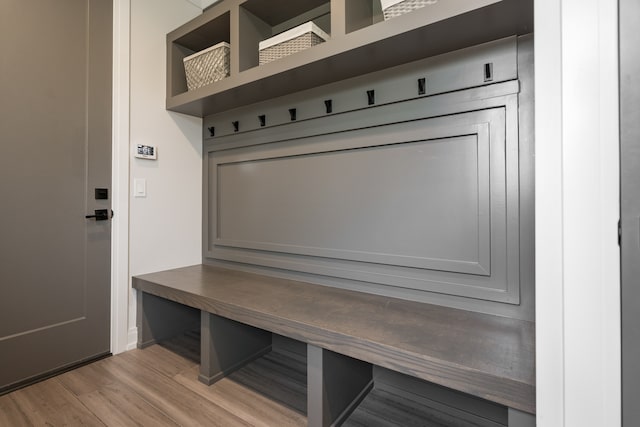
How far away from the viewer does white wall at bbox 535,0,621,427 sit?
66 centimetres

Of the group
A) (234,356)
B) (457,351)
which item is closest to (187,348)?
(234,356)

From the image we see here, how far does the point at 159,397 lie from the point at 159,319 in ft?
2.55

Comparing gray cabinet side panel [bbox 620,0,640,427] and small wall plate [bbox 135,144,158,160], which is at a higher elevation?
small wall plate [bbox 135,144,158,160]

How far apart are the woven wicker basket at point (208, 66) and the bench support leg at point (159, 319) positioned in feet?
5.04

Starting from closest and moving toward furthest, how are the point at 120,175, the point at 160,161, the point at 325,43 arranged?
the point at 325,43
the point at 120,175
the point at 160,161

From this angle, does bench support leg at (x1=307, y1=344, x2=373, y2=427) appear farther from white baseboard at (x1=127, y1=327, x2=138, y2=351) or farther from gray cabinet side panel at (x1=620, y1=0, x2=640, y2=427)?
white baseboard at (x1=127, y1=327, x2=138, y2=351)

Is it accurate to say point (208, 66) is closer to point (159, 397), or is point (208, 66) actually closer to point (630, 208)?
point (159, 397)

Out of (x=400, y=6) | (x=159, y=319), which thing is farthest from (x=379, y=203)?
(x=159, y=319)

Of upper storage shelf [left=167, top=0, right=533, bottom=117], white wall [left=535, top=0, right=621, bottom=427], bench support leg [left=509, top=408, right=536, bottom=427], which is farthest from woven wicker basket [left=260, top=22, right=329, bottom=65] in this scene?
bench support leg [left=509, top=408, right=536, bottom=427]

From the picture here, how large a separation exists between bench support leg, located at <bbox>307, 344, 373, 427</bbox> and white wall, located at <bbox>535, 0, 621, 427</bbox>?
2.53 ft

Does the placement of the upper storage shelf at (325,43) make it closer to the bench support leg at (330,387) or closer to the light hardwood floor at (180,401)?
the bench support leg at (330,387)

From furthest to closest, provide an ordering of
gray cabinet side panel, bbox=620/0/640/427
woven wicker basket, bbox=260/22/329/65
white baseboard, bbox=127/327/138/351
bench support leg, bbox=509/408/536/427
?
white baseboard, bbox=127/327/138/351 < woven wicker basket, bbox=260/22/329/65 < bench support leg, bbox=509/408/536/427 < gray cabinet side panel, bbox=620/0/640/427

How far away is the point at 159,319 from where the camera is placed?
7.32 feet

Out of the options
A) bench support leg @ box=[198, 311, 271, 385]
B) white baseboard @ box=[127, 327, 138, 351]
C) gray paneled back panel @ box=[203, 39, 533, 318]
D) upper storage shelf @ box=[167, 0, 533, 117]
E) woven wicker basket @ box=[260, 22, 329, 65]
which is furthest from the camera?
white baseboard @ box=[127, 327, 138, 351]
